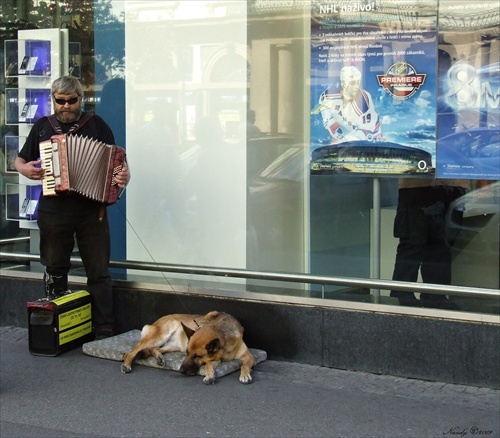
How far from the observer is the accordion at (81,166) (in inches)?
263

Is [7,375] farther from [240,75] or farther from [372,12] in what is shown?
[372,12]

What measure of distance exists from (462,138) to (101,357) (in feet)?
10.3

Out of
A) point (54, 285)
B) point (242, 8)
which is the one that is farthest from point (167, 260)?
point (242, 8)

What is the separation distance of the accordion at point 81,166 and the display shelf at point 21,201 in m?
1.34

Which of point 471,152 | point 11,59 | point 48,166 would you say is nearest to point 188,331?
point 48,166

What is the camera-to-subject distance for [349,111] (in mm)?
6836

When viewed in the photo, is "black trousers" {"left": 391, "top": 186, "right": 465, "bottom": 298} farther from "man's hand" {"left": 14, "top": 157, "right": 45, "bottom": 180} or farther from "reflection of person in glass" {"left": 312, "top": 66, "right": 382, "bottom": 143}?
"man's hand" {"left": 14, "top": 157, "right": 45, "bottom": 180}

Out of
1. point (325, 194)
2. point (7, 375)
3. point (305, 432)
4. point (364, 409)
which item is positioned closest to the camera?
point (305, 432)

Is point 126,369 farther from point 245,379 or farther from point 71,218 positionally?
point 71,218

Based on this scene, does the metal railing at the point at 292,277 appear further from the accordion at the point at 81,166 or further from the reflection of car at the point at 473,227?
the accordion at the point at 81,166

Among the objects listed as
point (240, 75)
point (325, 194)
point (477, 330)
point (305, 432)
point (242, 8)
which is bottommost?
point (305, 432)

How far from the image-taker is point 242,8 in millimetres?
7242

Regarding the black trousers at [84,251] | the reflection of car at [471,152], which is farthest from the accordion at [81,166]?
the reflection of car at [471,152]

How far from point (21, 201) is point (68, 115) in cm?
154
